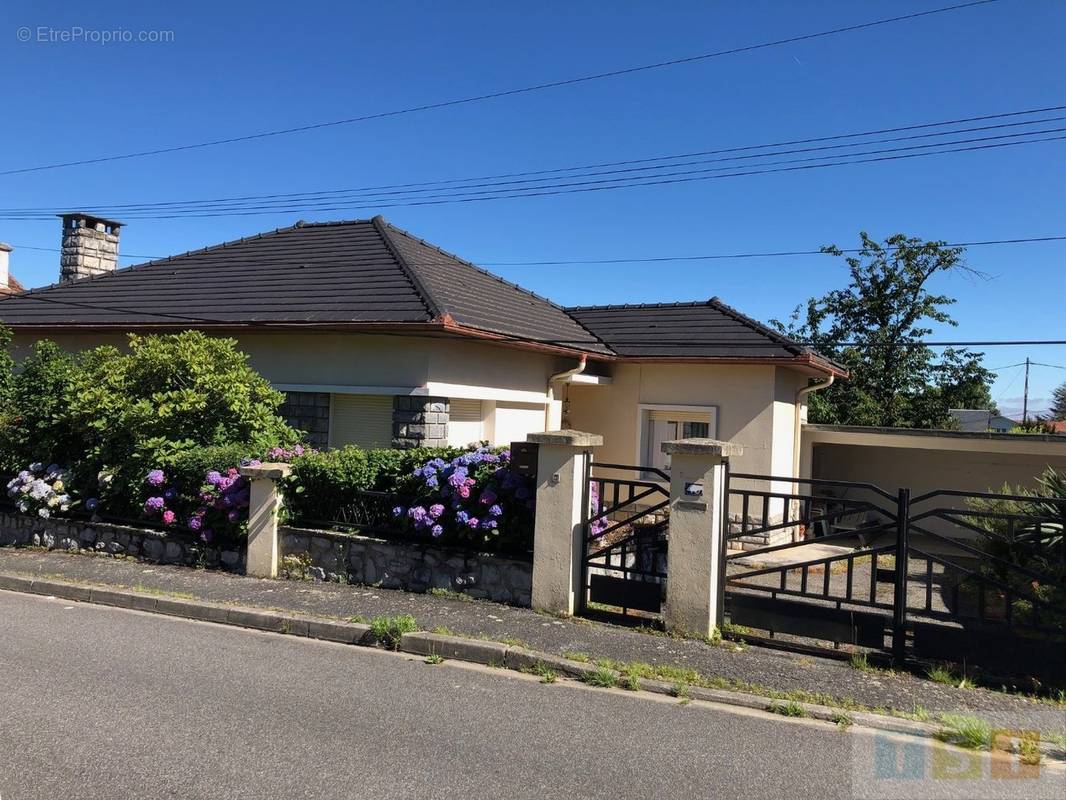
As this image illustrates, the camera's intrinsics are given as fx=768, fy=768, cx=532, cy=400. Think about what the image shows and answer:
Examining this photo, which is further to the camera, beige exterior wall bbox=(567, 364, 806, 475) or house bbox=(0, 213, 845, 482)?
beige exterior wall bbox=(567, 364, 806, 475)

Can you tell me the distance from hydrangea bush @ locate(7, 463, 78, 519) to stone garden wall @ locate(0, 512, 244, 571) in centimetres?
20

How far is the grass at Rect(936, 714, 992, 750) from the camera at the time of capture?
15.6 feet

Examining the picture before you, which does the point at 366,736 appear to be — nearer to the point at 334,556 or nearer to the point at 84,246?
the point at 334,556

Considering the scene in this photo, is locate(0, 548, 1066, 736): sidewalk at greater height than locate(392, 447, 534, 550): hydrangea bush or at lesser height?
lesser

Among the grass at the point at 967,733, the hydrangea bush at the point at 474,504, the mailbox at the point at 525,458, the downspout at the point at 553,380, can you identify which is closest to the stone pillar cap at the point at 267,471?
the hydrangea bush at the point at 474,504

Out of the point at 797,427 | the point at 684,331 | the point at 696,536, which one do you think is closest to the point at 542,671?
the point at 696,536

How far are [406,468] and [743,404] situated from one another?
25.2 ft

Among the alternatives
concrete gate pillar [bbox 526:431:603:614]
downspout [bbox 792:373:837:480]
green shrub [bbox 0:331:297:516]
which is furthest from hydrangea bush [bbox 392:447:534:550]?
downspout [bbox 792:373:837:480]

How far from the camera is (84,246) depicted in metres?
18.2

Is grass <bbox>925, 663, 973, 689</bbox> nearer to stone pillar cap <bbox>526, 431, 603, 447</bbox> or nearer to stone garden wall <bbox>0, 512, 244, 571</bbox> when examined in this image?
stone pillar cap <bbox>526, 431, 603, 447</bbox>

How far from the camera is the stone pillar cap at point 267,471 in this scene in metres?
8.76

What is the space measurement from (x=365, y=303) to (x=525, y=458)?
18.0 ft

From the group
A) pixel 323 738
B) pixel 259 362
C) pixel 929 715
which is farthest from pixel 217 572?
pixel 929 715

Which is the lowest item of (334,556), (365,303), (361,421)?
(334,556)
